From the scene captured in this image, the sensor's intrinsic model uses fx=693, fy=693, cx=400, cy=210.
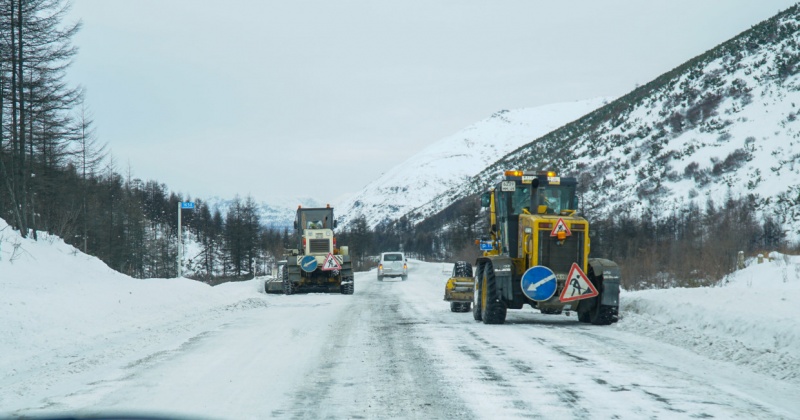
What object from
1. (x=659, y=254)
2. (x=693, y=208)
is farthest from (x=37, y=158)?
(x=693, y=208)

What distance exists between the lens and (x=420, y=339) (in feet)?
38.3

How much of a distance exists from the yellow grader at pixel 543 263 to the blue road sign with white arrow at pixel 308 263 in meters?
13.2

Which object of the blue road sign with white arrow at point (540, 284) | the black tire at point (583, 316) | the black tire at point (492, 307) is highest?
the blue road sign with white arrow at point (540, 284)

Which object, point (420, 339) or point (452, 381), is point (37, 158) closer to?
point (420, 339)

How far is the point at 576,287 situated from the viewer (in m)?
14.1

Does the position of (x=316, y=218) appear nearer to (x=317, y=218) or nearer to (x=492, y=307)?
(x=317, y=218)

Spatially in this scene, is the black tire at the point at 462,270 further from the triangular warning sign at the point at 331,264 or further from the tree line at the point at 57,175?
the tree line at the point at 57,175

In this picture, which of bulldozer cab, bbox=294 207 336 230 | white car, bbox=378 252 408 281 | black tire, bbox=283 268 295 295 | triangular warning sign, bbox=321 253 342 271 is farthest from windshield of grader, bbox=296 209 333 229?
white car, bbox=378 252 408 281

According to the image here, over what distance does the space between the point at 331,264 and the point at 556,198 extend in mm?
14341

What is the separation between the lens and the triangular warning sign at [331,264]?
1103 inches

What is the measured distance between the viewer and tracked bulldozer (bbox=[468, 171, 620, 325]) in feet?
46.2

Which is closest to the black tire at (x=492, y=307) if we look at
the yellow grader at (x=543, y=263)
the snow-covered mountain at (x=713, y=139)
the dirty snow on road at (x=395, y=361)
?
the yellow grader at (x=543, y=263)

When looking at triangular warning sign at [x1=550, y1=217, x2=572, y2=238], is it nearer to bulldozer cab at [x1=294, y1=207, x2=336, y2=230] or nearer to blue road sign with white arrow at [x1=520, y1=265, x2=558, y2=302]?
blue road sign with white arrow at [x1=520, y1=265, x2=558, y2=302]

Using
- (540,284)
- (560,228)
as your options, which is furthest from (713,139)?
(540,284)
